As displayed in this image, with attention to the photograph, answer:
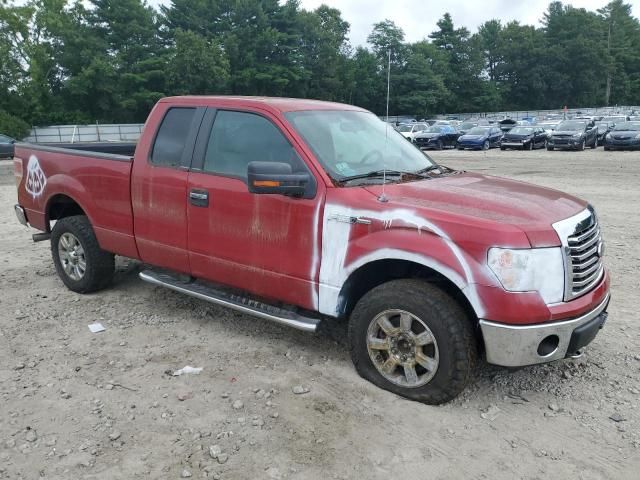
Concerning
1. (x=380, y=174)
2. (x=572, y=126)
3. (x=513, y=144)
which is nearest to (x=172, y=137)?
(x=380, y=174)

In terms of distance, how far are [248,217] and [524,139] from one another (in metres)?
28.0

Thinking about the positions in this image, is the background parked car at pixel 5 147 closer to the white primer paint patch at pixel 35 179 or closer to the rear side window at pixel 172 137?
the white primer paint patch at pixel 35 179

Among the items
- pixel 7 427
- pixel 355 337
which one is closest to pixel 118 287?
pixel 7 427

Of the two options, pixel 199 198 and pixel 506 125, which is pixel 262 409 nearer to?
pixel 199 198

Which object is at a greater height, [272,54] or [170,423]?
[272,54]

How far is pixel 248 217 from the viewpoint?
413cm

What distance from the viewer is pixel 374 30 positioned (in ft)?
257

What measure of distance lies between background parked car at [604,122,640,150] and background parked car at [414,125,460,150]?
332 inches

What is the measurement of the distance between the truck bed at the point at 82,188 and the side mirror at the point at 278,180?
176 cm

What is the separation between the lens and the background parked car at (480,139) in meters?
30.6

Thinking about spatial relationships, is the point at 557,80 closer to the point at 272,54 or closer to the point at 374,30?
the point at 374,30

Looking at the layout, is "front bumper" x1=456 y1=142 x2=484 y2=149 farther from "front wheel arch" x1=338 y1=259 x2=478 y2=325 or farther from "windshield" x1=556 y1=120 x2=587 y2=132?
"front wheel arch" x1=338 y1=259 x2=478 y2=325

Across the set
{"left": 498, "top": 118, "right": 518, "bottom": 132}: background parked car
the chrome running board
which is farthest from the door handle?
{"left": 498, "top": 118, "right": 518, "bottom": 132}: background parked car

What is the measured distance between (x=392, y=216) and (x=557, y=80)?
102 meters
